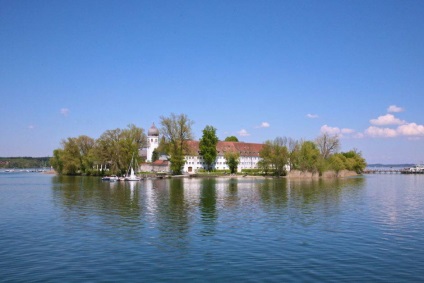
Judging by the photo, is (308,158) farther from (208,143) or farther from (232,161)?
(208,143)

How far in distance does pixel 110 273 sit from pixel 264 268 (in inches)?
278

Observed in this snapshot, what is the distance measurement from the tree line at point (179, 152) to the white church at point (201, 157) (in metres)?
18.8

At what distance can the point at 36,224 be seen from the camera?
30.8 meters

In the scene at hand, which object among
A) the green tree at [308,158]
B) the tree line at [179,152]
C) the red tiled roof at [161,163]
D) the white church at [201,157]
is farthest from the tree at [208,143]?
the green tree at [308,158]

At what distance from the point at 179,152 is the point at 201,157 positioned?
37.9 metres

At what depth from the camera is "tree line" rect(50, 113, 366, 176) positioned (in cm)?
11162

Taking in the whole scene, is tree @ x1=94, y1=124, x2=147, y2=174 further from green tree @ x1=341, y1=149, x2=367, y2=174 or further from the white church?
green tree @ x1=341, y1=149, x2=367, y2=174

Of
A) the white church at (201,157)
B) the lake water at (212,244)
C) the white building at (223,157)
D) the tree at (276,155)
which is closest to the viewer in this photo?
the lake water at (212,244)

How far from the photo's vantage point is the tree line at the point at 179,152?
112 m

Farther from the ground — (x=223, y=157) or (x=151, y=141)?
(x=151, y=141)

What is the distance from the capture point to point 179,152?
389 ft

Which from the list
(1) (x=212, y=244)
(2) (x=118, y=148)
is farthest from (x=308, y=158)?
(1) (x=212, y=244)

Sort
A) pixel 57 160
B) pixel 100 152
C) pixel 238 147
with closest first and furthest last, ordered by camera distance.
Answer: pixel 100 152
pixel 57 160
pixel 238 147

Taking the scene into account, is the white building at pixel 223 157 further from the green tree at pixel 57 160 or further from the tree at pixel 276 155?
the green tree at pixel 57 160
